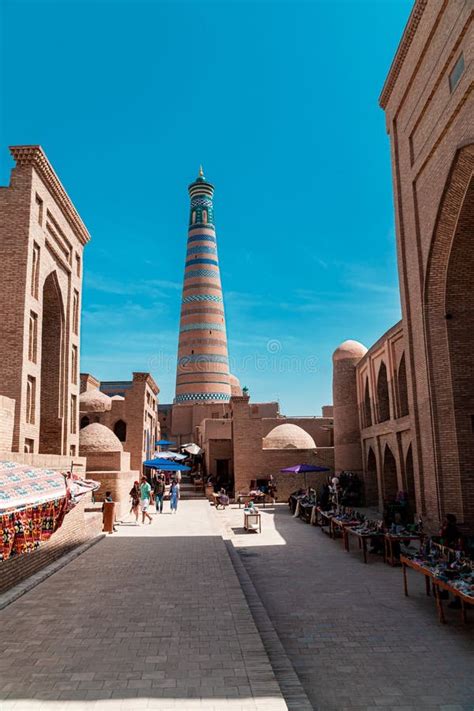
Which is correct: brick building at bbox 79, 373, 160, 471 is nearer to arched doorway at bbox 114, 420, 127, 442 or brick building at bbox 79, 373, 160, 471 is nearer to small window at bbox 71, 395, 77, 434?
arched doorway at bbox 114, 420, 127, 442

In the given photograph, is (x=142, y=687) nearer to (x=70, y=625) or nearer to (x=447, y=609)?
(x=70, y=625)

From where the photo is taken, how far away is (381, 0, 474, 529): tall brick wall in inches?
367

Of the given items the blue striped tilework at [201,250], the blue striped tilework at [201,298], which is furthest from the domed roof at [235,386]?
the blue striped tilework at [201,250]

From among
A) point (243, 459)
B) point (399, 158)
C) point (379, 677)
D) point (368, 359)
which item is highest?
point (399, 158)

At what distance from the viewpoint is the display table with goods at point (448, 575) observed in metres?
5.91

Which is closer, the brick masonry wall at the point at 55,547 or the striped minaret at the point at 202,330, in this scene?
the brick masonry wall at the point at 55,547

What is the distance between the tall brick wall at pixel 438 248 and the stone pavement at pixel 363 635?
2.18 meters

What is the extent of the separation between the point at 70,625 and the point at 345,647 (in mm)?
2754

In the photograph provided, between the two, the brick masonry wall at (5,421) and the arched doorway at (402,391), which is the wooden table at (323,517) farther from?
the brick masonry wall at (5,421)

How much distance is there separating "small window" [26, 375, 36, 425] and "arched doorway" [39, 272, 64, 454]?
101 inches

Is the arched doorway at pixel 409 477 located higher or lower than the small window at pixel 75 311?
lower

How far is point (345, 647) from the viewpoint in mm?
5660

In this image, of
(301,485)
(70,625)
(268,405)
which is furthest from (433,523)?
(268,405)

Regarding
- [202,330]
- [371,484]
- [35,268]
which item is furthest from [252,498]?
[202,330]
